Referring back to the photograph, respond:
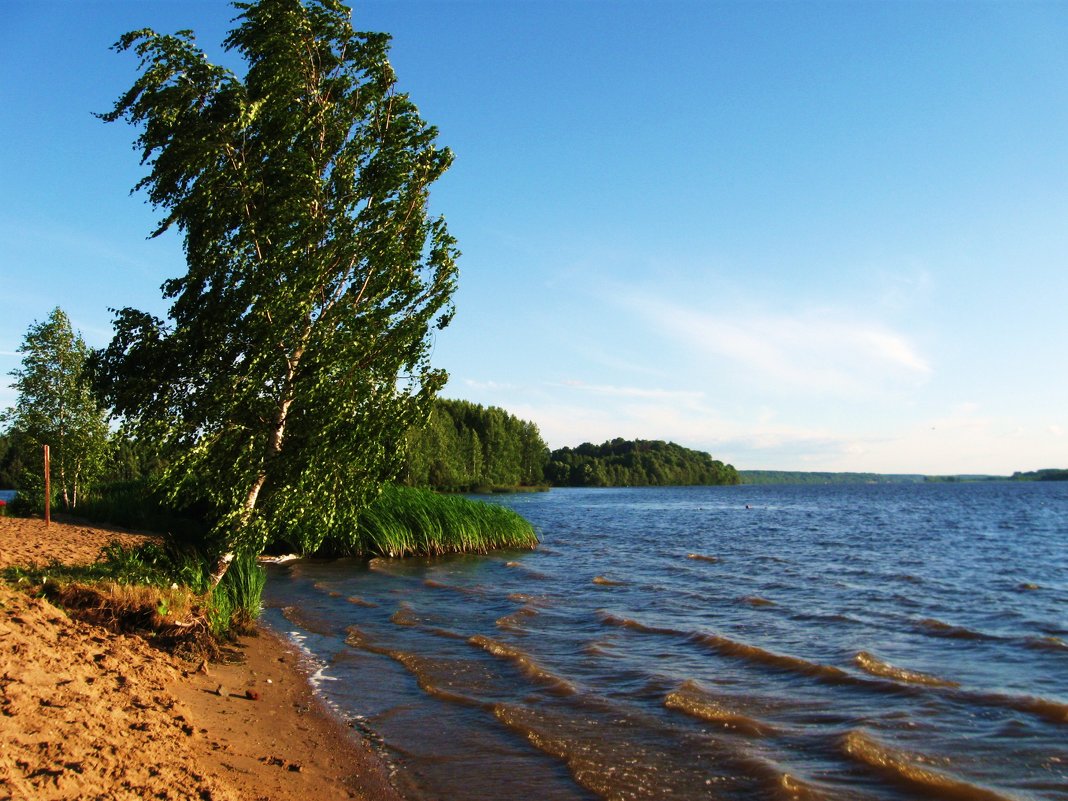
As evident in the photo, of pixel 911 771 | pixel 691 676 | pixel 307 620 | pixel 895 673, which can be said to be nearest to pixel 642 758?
pixel 911 771

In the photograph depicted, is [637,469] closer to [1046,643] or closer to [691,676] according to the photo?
[1046,643]

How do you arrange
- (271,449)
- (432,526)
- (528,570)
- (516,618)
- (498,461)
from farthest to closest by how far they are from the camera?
(498,461) → (432,526) → (528,570) → (516,618) → (271,449)

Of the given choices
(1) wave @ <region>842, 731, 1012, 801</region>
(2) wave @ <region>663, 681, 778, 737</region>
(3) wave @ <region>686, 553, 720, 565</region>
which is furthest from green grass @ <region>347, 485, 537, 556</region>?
(1) wave @ <region>842, 731, 1012, 801</region>

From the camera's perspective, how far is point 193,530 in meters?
19.7

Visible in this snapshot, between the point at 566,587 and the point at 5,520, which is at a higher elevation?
the point at 5,520

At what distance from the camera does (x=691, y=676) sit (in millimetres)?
10859

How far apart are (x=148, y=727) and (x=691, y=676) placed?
7476mm

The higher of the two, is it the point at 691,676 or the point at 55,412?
the point at 55,412

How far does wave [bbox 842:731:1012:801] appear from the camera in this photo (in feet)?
23.0

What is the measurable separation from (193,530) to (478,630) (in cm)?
1014

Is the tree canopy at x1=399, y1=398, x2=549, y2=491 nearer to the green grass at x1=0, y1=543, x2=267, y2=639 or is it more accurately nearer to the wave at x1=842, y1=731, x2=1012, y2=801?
the green grass at x1=0, y1=543, x2=267, y2=639

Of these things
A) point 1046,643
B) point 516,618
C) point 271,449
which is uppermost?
point 271,449

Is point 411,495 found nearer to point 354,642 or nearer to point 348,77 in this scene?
point 354,642

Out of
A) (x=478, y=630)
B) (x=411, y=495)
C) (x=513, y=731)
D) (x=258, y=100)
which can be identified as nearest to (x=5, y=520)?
(x=411, y=495)
